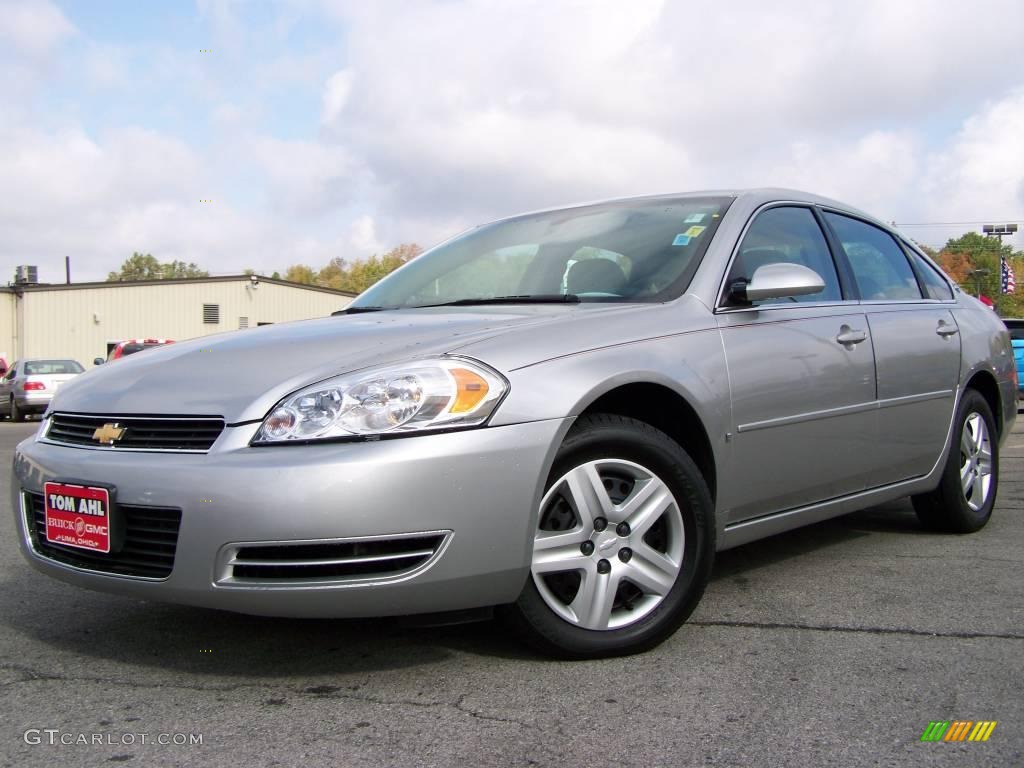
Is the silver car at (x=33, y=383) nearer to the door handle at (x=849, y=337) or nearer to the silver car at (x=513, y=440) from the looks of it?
the silver car at (x=513, y=440)

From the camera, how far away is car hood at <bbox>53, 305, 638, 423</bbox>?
9.09 ft

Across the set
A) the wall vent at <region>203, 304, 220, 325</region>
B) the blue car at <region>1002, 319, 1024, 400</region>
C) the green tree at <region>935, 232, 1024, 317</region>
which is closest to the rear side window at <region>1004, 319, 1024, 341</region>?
the blue car at <region>1002, 319, 1024, 400</region>

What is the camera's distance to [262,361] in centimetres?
295

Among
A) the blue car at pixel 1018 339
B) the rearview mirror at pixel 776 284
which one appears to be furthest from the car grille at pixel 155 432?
the blue car at pixel 1018 339

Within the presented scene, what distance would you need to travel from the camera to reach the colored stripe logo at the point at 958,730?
→ 92.6 inches

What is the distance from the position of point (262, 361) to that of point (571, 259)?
4.53ft

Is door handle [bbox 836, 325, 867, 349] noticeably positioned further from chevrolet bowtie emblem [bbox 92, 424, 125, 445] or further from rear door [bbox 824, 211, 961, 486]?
chevrolet bowtie emblem [bbox 92, 424, 125, 445]

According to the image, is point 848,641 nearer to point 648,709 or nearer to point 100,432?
point 648,709

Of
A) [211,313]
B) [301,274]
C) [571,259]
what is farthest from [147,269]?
[571,259]

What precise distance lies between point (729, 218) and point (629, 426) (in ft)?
3.91

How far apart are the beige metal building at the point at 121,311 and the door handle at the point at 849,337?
3296 cm

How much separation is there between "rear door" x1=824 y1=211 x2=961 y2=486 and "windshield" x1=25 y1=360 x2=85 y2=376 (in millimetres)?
18862

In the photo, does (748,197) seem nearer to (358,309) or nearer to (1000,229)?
(358,309)

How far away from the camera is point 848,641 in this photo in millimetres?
3096
